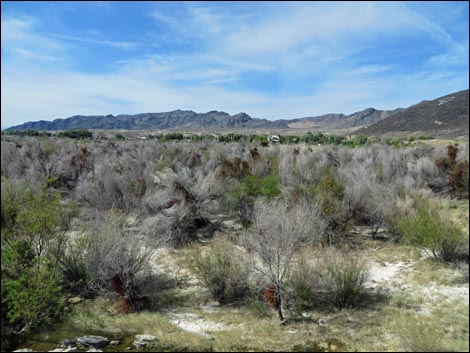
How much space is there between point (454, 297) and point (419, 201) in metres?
6.14

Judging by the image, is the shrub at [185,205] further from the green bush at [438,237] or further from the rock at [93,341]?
the green bush at [438,237]

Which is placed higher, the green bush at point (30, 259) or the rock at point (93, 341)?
the green bush at point (30, 259)

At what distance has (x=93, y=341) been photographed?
8062 mm

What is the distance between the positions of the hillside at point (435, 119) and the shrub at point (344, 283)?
47.9 meters

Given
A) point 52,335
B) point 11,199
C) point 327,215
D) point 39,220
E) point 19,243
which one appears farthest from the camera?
point 327,215

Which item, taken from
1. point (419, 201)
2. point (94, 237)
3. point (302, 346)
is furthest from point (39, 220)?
point (419, 201)

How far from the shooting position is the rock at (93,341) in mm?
8016

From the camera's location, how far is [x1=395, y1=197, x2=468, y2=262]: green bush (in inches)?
456

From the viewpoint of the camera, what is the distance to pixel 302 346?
7.91 metres

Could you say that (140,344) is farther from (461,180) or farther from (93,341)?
(461,180)

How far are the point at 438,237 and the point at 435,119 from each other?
2560 inches

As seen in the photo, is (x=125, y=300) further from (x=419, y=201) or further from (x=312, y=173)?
(x=312, y=173)

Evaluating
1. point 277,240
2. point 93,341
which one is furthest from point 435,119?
point 93,341

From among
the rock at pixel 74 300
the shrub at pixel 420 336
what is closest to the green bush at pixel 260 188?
the rock at pixel 74 300
